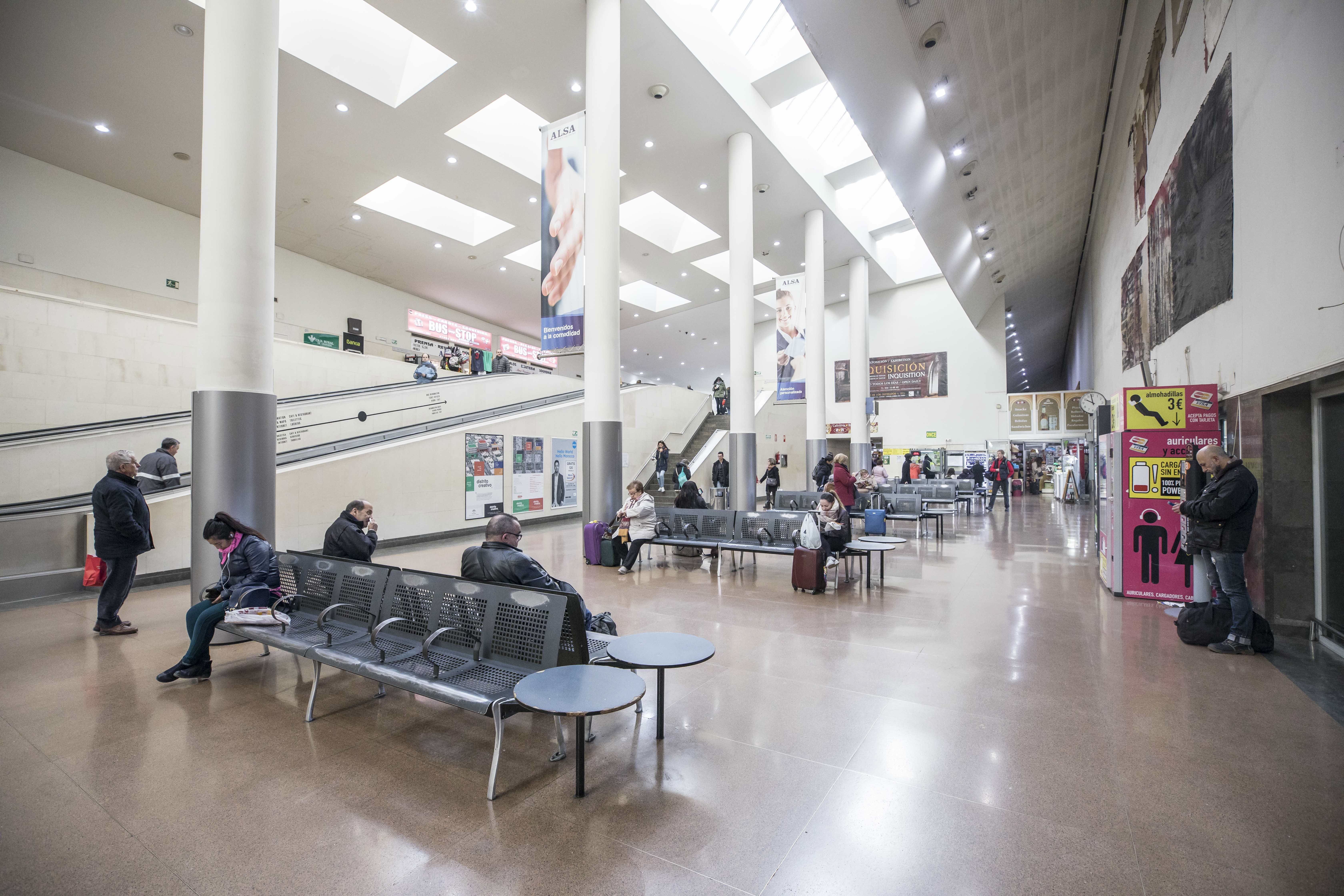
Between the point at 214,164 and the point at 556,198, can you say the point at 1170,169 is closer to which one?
the point at 556,198

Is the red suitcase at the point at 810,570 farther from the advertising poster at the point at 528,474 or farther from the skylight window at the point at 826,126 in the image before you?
the skylight window at the point at 826,126

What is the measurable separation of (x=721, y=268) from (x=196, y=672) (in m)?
20.6

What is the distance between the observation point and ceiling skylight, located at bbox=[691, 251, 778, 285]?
2128 centimetres

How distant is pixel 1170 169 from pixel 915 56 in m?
3.88

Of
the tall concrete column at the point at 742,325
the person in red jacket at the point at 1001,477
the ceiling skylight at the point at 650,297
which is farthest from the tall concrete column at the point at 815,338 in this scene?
the ceiling skylight at the point at 650,297

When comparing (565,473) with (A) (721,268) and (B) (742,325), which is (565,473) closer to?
(B) (742,325)

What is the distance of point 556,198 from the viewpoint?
348 inches

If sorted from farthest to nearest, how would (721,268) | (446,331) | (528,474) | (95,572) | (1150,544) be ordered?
1. (446,331)
2. (721,268)
3. (528,474)
4. (95,572)
5. (1150,544)

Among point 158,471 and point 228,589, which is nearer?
point 228,589

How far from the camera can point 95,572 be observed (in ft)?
20.5

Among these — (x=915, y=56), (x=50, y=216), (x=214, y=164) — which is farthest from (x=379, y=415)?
(x=915, y=56)

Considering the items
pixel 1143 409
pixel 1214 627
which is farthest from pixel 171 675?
pixel 1143 409

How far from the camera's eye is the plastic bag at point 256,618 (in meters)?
3.87

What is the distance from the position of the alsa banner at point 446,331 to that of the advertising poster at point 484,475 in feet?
37.1
